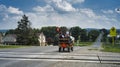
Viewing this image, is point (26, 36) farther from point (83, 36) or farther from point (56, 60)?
point (56, 60)

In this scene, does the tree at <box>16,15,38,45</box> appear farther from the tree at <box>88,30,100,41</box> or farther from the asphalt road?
the asphalt road

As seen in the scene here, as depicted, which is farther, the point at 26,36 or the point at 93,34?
the point at 93,34

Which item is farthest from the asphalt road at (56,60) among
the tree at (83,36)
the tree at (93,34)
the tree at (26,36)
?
the tree at (93,34)

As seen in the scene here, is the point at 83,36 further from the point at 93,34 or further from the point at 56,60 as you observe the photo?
the point at 56,60

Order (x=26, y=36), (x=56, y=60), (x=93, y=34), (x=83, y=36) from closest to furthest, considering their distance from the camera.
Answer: (x=56, y=60) < (x=26, y=36) < (x=83, y=36) < (x=93, y=34)

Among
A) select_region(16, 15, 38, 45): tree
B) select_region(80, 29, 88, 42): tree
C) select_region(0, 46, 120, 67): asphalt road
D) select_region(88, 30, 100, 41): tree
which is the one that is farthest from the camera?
select_region(88, 30, 100, 41): tree

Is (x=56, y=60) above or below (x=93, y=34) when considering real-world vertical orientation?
below

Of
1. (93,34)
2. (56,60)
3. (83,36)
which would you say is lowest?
(56,60)

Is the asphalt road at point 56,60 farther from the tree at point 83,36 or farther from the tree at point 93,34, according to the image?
the tree at point 93,34

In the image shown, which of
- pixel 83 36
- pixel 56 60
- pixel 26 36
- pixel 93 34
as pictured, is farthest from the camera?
pixel 93 34

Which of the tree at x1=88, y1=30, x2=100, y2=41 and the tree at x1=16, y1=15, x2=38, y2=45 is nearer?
the tree at x1=16, y1=15, x2=38, y2=45

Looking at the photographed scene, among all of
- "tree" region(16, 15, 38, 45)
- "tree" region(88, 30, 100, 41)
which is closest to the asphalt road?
"tree" region(16, 15, 38, 45)

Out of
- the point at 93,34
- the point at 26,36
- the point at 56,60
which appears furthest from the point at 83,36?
the point at 56,60

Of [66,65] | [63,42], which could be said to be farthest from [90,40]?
[66,65]
